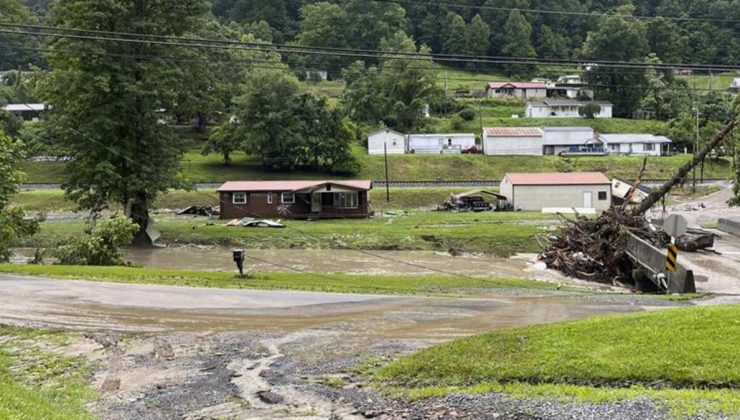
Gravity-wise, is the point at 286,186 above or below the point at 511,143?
below

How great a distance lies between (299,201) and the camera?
184ft

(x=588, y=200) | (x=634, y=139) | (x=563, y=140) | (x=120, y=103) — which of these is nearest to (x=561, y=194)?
(x=588, y=200)

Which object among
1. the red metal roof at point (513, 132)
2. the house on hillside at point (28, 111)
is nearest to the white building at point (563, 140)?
the red metal roof at point (513, 132)

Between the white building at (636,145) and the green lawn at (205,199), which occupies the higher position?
the white building at (636,145)

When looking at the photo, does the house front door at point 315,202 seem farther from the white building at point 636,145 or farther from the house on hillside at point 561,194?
the white building at point 636,145

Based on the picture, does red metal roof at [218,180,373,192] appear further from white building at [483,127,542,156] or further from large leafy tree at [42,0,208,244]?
white building at [483,127,542,156]

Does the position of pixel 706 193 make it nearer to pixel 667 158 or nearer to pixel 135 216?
pixel 667 158

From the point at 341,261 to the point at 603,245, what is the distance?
14.0 meters

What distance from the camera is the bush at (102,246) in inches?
1196

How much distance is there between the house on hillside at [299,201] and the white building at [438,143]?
118 ft

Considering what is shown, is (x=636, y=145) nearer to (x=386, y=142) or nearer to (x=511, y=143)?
(x=511, y=143)

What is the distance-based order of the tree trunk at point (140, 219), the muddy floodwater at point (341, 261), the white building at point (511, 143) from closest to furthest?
the muddy floodwater at point (341, 261)
the tree trunk at point (140, 219)
the white building at point (511, 143)

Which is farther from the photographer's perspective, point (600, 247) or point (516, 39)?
point (516, 39)

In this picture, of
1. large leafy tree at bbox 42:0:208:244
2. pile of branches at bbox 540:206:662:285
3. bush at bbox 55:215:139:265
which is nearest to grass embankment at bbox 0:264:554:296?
bush at bbox 55:215:139:265
